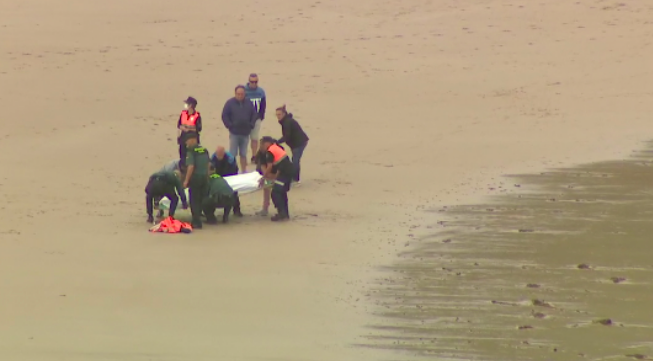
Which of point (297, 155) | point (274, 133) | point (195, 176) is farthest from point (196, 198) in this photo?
point (274, 133)

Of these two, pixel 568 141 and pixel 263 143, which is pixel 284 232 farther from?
pixel 568 141

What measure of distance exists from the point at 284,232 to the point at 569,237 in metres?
3.16

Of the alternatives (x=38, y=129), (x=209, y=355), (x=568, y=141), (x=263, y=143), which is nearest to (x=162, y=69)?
(x=38, y=129)

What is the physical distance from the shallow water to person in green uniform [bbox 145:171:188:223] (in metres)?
2.69

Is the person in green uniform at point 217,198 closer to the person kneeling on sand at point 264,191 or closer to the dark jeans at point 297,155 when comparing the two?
the person kneeling on sand at point 264,191

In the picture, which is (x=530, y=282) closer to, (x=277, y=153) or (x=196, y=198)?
(x=277, y=153)

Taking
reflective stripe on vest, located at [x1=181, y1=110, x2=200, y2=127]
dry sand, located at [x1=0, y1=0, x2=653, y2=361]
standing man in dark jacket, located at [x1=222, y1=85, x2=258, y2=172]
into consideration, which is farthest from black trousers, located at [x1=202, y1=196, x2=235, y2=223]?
standing man in dark jacket, located at [x1=222, y1=85, x2=258, y2=172]

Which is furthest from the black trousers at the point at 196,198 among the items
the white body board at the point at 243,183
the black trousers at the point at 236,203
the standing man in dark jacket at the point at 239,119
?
the standing man in dark jacket at the point at 239,119

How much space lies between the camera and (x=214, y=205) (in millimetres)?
13633

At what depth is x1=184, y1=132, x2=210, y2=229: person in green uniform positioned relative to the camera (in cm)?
1340

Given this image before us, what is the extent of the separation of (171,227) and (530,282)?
4.02m

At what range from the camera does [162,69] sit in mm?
22984

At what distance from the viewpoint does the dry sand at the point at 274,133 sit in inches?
400

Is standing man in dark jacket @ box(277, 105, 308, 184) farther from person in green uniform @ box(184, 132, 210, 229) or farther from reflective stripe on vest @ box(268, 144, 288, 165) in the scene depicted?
person in green uniform @ box(184, 132, 210, 229)
